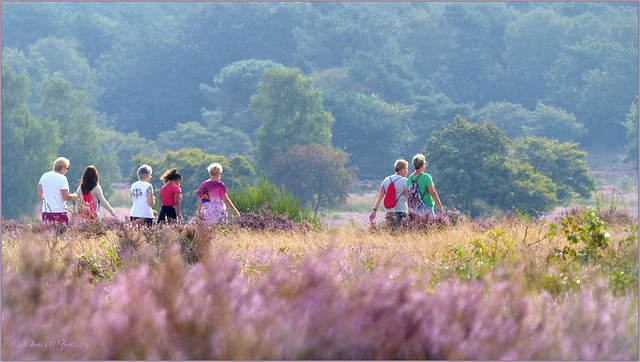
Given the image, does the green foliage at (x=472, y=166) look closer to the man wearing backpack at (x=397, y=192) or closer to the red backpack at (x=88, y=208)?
the man wearing backpack at (x=397, y=192)

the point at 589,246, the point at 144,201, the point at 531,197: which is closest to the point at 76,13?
the point at 531,197

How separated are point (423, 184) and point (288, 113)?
112 feet

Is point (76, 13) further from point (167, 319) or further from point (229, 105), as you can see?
point (167, 319)

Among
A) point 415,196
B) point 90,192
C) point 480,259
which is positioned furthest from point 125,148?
point 480,259

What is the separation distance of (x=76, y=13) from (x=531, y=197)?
181ft

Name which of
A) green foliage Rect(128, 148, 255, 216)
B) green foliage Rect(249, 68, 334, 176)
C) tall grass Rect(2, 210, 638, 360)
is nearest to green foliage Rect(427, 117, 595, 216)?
green foliage Rect(128, 148, 255, 216)

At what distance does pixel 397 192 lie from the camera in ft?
32.2

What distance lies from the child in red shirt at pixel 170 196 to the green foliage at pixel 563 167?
28.2 metres

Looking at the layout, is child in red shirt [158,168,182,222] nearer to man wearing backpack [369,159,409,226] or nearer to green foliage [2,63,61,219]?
man wearing backpack [369,159,409,226]

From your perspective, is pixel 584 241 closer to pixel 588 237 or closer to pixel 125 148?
pixel 588 237

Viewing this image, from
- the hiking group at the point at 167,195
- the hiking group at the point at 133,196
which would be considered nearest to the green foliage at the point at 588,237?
the hiking group at the point at 167,195

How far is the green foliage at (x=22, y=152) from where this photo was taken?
1478 inches

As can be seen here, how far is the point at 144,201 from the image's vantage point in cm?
966

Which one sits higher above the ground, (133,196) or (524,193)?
(524,193)
